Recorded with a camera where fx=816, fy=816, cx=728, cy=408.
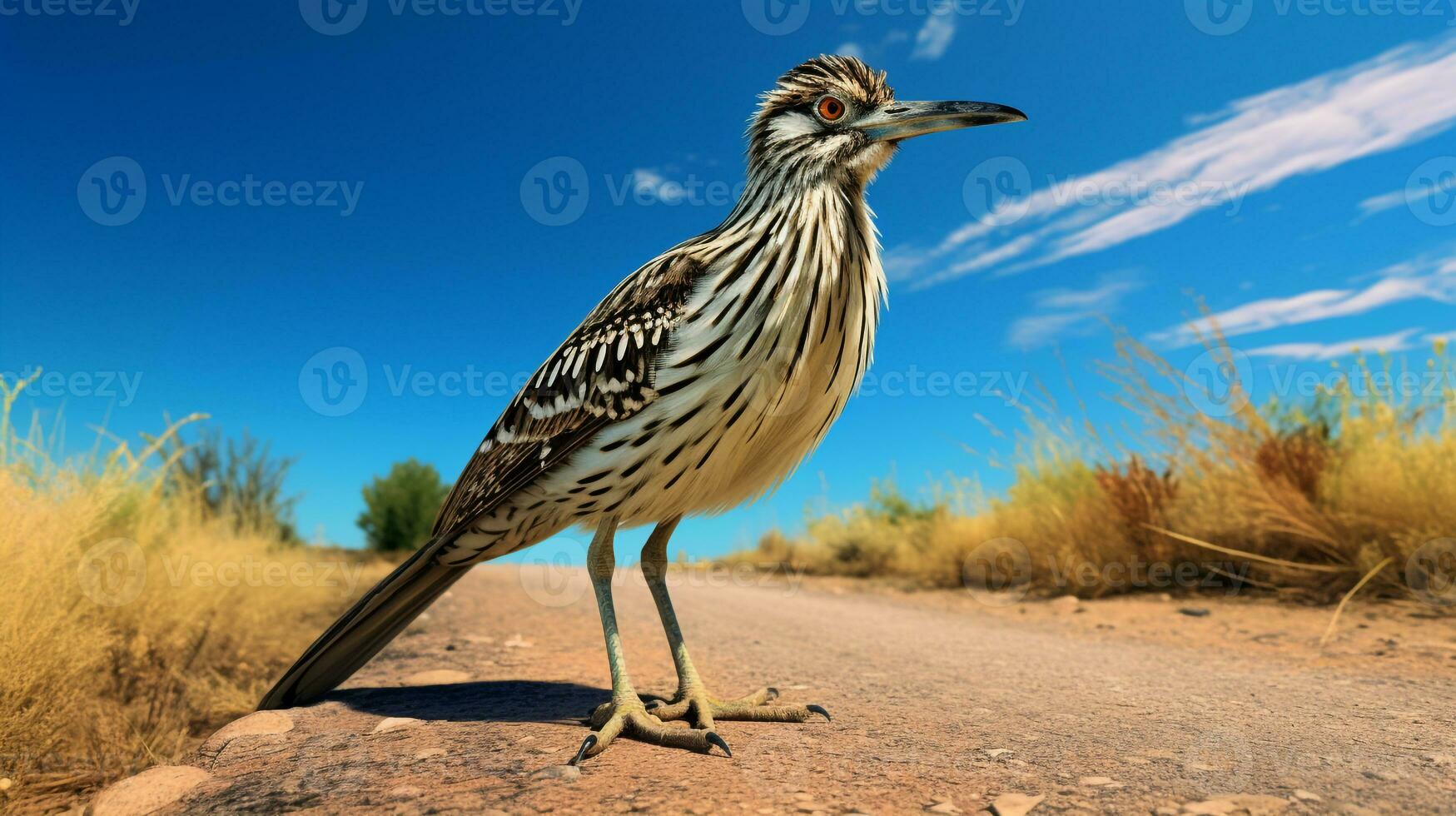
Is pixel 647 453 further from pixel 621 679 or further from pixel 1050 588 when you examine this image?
pixel 1050 588

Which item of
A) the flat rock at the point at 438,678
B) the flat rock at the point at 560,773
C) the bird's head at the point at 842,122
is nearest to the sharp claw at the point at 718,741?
the flat rock at the point at 560,773

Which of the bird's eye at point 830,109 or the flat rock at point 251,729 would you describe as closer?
the flat rock at point 251,729

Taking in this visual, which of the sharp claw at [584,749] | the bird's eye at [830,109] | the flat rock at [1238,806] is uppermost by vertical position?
the bird's eye at [830,109]

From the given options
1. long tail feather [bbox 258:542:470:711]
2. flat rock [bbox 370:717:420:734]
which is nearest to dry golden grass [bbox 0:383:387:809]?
long tail feather [bbox 258:542:470:711]

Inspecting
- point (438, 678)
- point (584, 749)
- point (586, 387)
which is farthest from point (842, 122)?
point (438, 678)

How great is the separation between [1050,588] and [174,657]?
863cm

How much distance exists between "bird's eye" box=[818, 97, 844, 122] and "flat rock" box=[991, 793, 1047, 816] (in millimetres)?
2929

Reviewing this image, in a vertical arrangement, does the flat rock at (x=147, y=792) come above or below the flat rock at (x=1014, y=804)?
above

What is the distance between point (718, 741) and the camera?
3.05 metres

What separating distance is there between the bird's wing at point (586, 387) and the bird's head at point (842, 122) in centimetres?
73

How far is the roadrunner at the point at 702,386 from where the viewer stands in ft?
10.9
